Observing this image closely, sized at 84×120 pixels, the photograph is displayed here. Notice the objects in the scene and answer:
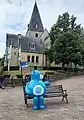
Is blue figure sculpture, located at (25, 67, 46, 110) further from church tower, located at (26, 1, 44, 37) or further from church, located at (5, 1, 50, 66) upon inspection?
church tower, located at (26, 1, 44, 37)

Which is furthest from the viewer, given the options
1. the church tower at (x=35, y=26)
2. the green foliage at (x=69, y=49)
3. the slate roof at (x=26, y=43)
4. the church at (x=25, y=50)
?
the church tower at (x=35, y=26)

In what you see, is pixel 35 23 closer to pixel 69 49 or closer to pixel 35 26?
pixel 35 26

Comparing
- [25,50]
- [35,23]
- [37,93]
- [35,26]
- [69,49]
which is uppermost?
[35,23]

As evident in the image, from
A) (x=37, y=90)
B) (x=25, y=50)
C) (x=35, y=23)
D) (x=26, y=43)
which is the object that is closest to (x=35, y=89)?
(x=37, y=90)

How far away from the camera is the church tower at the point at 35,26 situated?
2692 inches

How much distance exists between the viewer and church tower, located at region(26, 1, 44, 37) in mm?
68375

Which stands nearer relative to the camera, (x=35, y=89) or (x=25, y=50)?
(x=35, y=89)

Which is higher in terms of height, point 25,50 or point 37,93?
point 25,50

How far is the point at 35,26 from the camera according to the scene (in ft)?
228

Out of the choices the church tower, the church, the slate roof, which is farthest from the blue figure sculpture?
the church tower

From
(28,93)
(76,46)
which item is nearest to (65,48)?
(76,46)

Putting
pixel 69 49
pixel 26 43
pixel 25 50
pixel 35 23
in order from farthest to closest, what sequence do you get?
pixel 35 23 → pixel 26 43 → pixel 25 50 → pixel 69 49

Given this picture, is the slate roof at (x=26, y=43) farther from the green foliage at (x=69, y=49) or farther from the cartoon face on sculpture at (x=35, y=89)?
the cartoon face on sculpture at (x=35, y=89)

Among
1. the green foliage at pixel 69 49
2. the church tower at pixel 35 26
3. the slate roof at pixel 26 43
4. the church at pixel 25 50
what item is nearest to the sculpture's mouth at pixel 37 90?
the green foliage at pixel 69 49
